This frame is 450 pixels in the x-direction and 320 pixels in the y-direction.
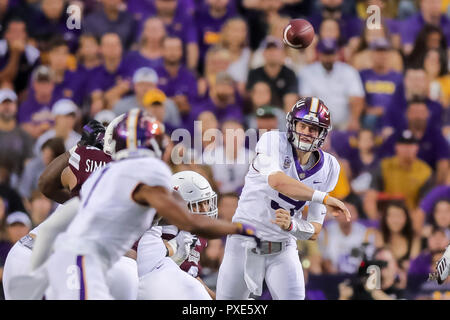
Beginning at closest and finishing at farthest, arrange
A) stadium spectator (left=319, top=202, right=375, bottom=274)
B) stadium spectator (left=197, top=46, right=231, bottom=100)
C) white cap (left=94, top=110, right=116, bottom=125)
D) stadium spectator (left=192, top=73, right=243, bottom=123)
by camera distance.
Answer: stadium spectator (left=319, top=202, right=375, bottom=274) < white cap (left=94, top=110, right=116, bottom=125) < stadium spectator (left=192, top=73, right=243, bottom=123) < stadium spectator (left=197, top=46, right=231, bottom=100)

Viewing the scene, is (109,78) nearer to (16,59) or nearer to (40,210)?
(16,59)

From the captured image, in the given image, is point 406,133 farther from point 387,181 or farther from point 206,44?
point 206,44

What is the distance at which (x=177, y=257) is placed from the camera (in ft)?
27.9

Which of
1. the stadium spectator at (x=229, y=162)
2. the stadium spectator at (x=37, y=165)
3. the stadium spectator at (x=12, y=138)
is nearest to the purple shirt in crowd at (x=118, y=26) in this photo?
the stadium spectator at (x=12, y=138)

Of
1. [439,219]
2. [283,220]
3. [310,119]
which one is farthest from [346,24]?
[283,220]

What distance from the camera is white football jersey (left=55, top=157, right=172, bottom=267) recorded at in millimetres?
6848

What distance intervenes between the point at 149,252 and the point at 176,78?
5057 mm

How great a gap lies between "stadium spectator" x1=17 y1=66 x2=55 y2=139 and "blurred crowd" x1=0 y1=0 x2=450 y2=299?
17mm

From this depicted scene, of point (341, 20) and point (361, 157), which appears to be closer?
point (361, 157)

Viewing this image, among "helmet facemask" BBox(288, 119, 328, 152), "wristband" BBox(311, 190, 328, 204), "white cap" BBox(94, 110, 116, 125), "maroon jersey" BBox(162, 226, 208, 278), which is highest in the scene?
"white cap" BBox(94, 110, 116, 125)

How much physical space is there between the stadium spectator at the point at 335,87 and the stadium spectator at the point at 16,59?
340 centimetres

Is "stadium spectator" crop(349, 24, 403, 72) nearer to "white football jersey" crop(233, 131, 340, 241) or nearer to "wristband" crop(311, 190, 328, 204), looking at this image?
"white football jersey" crop(233, 131, 340, 241)

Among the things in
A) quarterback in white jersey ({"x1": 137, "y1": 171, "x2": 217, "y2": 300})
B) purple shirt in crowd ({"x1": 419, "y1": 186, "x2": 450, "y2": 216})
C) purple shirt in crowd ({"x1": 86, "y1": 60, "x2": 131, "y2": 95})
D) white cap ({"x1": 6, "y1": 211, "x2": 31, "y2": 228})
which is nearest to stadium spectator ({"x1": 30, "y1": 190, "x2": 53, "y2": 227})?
white cap ({"x1": 6, "y1": 211, "x2": 31, "y2": 228})

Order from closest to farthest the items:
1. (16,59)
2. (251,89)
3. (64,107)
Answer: (64,107)
(251,89)
(16,59)
